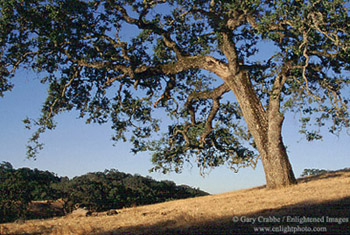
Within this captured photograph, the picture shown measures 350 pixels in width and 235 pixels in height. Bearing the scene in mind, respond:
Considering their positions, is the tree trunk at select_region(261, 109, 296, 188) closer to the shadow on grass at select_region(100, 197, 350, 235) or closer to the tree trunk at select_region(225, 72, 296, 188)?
the tree trunk at select_region(225, 72, 296, 188)

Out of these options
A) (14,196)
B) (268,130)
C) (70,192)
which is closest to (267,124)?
(268,130)

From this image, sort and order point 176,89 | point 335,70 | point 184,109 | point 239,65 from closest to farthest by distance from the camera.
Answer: point 239,65, point 335,70, point 184,109, point 176,89

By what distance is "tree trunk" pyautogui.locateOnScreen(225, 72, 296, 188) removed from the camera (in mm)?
11977

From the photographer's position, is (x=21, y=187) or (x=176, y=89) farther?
(x=176, y=89)

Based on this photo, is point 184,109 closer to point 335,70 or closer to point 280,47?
point 280,47

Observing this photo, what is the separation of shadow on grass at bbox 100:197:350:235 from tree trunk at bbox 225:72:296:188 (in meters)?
5.64

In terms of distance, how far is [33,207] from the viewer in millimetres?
14453

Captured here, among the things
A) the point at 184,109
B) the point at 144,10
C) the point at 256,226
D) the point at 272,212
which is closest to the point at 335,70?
the point at 184,109

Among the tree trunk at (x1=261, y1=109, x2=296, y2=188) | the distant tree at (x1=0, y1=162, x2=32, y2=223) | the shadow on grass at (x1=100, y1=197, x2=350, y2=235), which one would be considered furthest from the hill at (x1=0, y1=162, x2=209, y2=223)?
the shadow on grass at (x1=100, y1=197, x2=350, y2=235)

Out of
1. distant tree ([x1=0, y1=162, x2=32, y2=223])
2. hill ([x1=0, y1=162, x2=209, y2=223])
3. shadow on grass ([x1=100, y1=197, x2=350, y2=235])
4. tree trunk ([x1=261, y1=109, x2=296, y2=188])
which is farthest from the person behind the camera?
hill ([x1=0, y1=162, x2=209, y2=223])

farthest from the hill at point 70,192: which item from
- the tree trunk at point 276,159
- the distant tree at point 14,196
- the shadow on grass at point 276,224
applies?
the shadow on grass at point 276,224

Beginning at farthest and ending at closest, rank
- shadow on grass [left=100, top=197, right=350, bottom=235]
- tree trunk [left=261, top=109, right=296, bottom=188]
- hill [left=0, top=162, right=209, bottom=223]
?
hill [left=0, top=162, right=209, bottom=223] < tree trunk [left=261, top=109, right=296, bottom=188] < shadow on grass [left=100, top=197, right=350, bottom=235]

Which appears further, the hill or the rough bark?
the hill

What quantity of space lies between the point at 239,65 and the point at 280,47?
6.47 feet
